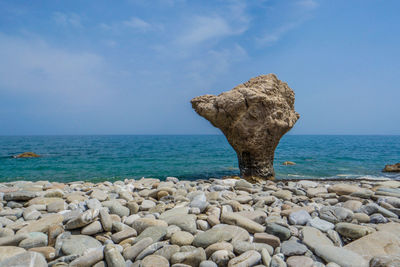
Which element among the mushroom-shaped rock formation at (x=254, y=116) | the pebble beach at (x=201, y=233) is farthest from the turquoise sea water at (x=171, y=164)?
the pebble beach at (x=201, y=233)

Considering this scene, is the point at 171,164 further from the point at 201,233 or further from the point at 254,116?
the point at 201,233

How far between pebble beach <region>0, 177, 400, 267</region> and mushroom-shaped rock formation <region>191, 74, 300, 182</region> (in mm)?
5539

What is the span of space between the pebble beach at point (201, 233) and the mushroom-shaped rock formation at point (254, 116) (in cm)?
554

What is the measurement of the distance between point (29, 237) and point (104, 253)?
3.89ft

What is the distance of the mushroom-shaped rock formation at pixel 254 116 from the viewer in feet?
32.9

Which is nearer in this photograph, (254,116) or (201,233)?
(201,233)

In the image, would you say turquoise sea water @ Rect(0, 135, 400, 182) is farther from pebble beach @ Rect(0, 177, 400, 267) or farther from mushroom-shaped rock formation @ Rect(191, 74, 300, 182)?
pebble beach @ Rect(0, 177, 400, 267)

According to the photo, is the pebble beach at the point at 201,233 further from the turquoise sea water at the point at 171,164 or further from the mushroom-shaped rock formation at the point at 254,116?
the turquoise sea water at the point at 171,164

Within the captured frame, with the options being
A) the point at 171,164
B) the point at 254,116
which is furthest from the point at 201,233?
the point at 171,164

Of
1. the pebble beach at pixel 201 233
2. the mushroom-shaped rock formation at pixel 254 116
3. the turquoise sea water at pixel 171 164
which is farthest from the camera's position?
the turquoise sea water at pixel 171 164

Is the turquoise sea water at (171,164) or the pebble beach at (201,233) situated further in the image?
the turquoise sea water at (171,164)

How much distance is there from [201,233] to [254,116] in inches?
289

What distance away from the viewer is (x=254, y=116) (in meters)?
10.1

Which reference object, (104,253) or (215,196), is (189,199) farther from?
(104,253)
